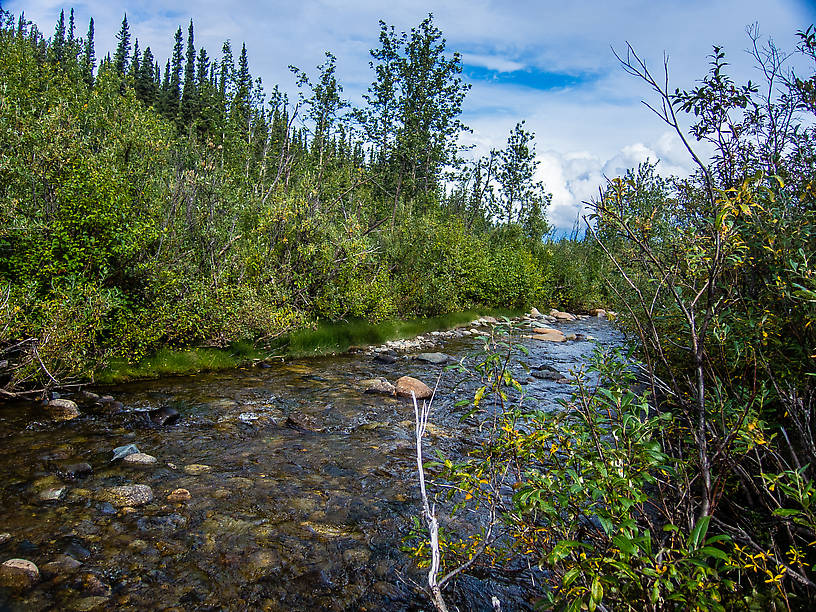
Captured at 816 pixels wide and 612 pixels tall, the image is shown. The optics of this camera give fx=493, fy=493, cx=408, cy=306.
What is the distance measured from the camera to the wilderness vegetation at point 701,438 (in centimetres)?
324

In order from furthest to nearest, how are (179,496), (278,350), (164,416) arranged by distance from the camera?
(278,350), (164,416), (179,496)

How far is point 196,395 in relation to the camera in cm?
1120

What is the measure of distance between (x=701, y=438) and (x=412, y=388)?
9.57 metres

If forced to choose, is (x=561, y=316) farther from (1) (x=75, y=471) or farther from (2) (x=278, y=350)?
(1) (x=75, y=471)

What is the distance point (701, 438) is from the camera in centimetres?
Result: 356

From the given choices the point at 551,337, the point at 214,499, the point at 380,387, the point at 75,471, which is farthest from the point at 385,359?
the point at 551,337

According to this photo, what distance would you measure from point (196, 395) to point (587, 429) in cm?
959

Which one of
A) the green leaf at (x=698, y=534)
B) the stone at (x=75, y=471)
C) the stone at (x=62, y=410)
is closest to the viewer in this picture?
the green leaf at (x=698, y=534)

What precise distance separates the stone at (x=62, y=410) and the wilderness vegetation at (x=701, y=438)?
Result: 7.84 m

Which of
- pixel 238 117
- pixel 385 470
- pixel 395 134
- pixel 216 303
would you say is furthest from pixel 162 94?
pixel 385 470

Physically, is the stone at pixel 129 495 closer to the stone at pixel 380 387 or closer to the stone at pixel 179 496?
the stone at pixel 179 496

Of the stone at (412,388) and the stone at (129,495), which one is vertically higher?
the stone at (412,388)

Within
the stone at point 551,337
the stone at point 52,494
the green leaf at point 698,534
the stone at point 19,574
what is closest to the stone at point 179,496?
the stone at point 52,494

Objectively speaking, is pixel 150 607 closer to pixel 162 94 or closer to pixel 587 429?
pixel 587 429
